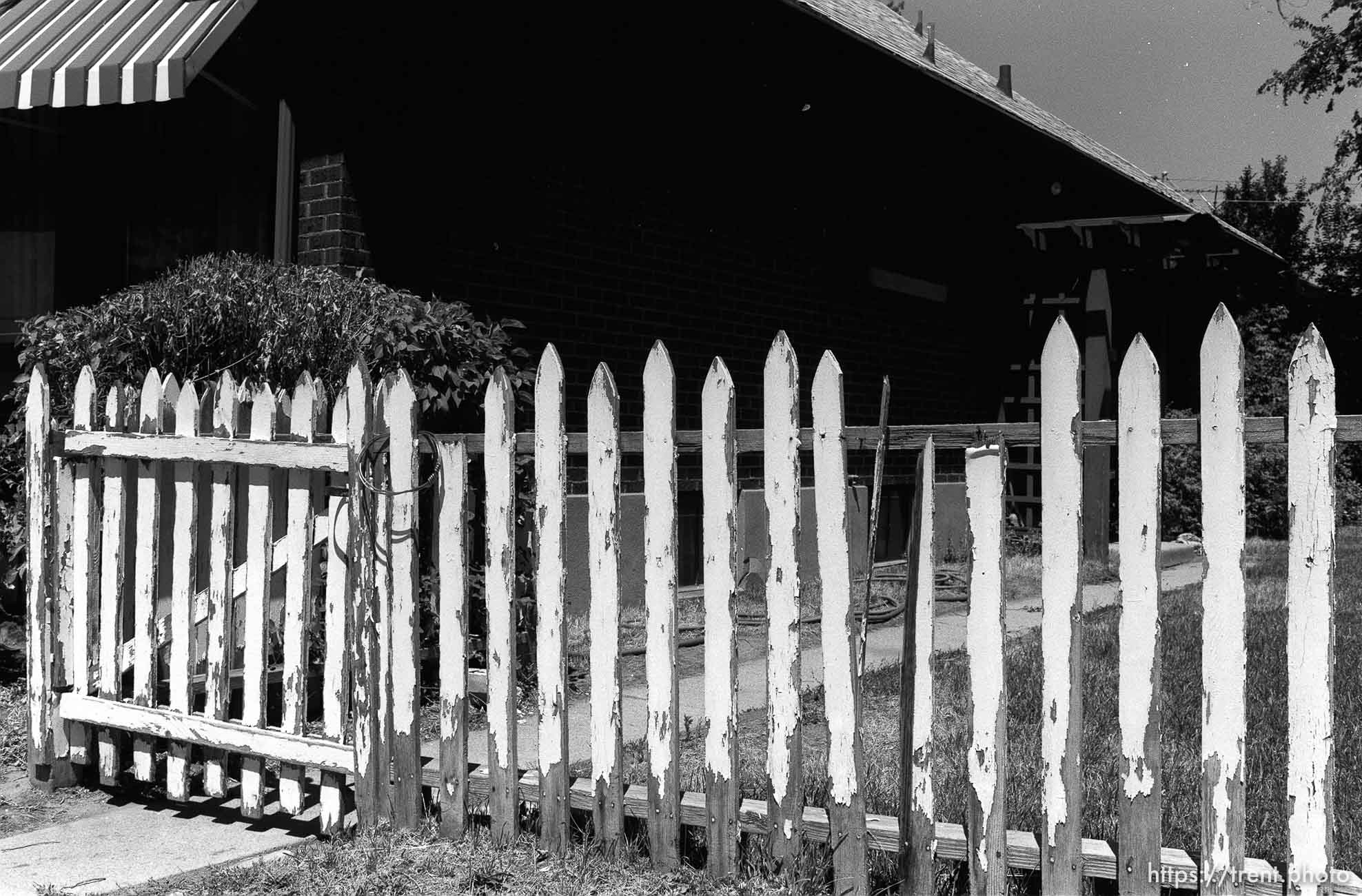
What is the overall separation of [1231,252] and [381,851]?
495 inches

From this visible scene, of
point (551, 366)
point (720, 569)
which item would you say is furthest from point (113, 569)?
point (720, 569)

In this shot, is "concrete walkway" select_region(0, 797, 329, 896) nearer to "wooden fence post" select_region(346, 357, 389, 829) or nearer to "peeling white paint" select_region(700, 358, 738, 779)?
"wooden fence post" select_region(346, 357, 389, 829)

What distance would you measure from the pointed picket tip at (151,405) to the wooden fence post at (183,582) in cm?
9

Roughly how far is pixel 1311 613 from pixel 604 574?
171 centimetres

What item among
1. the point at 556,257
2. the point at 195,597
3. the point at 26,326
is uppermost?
the point at 556,257

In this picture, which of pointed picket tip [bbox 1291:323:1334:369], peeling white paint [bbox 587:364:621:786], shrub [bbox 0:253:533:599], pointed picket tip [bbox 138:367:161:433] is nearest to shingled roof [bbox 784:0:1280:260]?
shrub [bbox 0:253:533:599]

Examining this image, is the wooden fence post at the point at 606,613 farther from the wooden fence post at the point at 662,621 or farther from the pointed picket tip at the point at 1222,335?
the pointed picket tip at the point at 1222,335

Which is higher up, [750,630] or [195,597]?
[195,597]

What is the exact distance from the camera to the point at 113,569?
175 inches

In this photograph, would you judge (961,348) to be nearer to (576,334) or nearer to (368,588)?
(576,334)

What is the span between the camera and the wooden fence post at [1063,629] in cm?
294

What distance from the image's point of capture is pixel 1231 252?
13836 mm

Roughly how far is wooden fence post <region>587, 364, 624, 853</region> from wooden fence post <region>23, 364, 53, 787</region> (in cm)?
220

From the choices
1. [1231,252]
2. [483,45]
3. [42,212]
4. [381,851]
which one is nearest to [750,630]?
[483,45]
